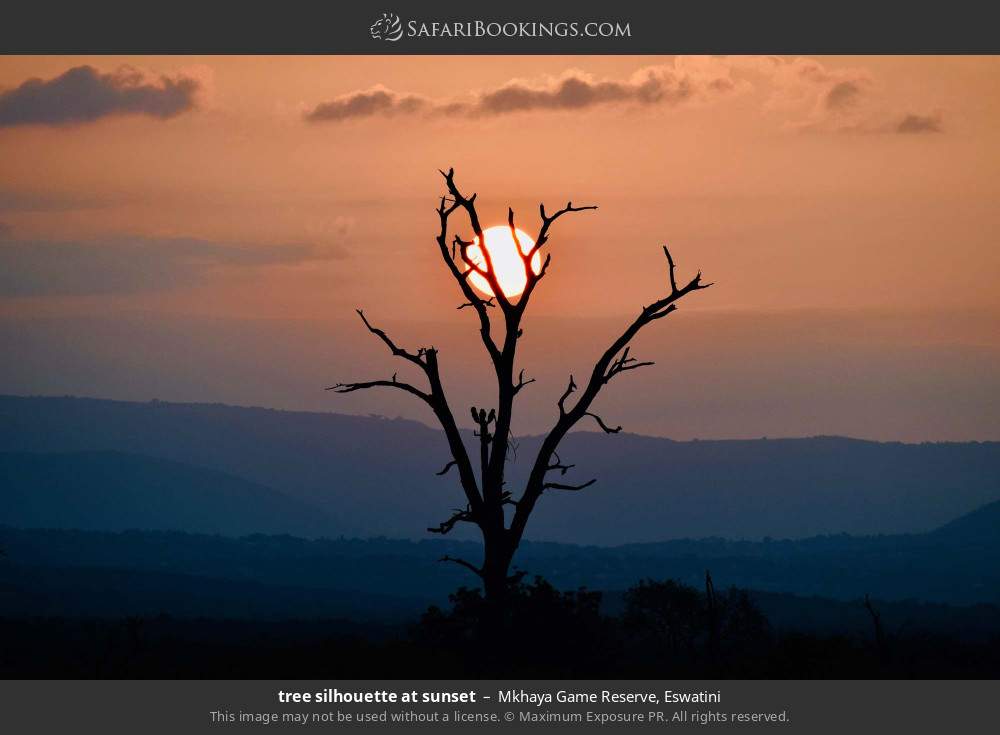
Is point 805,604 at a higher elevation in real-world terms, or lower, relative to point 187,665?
higher

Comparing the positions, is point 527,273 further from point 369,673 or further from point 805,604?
point 805,604

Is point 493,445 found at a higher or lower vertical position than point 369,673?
higher

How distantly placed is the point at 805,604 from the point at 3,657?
156461 millimetres

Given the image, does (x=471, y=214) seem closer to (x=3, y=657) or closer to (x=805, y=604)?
(x=3, y=657)

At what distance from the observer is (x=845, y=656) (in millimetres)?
30625

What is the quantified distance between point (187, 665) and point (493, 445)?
7474mm
